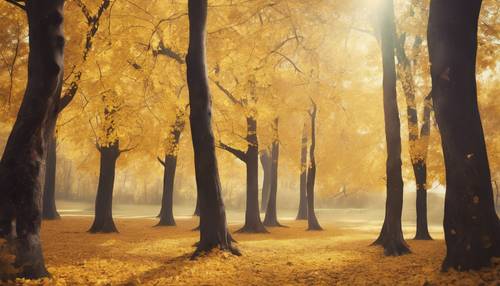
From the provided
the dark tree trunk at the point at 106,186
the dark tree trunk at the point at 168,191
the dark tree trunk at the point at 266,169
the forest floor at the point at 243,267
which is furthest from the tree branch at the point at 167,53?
the dark tree trunk at the point at 266,169

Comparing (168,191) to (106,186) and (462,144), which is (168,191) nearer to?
(106,186)

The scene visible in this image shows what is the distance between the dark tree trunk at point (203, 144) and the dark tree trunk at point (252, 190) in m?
8.60

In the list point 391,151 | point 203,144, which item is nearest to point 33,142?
point 203,144

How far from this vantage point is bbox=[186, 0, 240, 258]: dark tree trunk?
1097 cm

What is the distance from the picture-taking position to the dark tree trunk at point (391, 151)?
41.0ft

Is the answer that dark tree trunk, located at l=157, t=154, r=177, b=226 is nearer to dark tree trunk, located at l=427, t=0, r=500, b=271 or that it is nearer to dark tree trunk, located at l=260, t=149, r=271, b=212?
dark tree trunk, located at l=260, t=149, r=271, b=212

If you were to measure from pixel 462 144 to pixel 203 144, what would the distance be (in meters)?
6.15

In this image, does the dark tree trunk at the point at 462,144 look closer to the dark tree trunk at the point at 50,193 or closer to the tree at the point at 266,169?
the dark tree trunk at the point at 50,193

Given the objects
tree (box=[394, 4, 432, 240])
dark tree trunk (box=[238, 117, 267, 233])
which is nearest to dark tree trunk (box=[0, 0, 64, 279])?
dark tree trunk (box=[238, 117, 267, 233])

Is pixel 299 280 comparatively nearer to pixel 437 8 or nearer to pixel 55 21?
pixel 437 8

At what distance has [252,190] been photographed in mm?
20109

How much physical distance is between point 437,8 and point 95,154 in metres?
22.6

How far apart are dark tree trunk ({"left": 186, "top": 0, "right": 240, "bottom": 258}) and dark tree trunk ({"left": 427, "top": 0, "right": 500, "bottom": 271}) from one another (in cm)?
547

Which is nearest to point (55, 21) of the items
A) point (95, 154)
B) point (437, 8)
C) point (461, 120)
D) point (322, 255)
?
point (437, 8)
